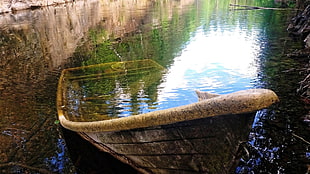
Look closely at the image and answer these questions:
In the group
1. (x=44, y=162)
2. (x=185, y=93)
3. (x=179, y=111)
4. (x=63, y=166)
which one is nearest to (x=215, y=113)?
(x=179, y=111)

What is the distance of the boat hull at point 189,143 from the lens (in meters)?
1.87

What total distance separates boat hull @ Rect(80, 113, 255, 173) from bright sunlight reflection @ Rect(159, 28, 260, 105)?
2148 millimetres

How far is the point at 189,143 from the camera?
6.83 ft

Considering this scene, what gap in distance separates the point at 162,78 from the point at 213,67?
1.77 metres

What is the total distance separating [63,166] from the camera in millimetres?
3316

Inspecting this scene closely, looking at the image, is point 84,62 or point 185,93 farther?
point 84,62

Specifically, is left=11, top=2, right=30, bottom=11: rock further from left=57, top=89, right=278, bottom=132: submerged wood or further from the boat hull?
left=57, top=89, right=278, bottom=132: submerged wood

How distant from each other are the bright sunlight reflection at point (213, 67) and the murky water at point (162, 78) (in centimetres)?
2

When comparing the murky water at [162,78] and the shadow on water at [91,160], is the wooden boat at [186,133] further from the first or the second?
the murky water at [162,78]

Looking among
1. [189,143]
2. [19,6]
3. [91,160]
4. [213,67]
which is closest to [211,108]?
[189,143]

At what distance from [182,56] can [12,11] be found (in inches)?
1117

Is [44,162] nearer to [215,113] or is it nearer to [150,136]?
[150,136]

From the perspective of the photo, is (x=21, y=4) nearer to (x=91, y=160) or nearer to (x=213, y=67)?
A: (x=213, y=67)

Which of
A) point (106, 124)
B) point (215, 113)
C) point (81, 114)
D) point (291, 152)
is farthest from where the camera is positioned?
point (81, 114)
